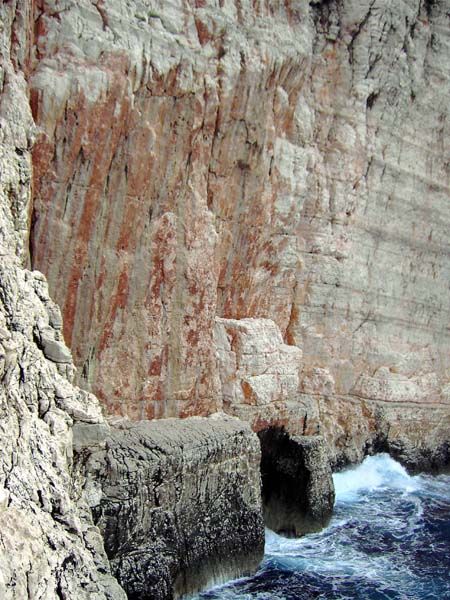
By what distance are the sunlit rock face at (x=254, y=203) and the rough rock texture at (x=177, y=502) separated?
172 centimetres

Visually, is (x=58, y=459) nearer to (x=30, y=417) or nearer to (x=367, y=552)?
(x=30, y=417)

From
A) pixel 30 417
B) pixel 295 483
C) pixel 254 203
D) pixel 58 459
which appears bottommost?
pixel 295 483

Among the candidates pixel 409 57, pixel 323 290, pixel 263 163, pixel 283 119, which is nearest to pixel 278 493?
pixel 323 290

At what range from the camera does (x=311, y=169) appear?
21359 mm

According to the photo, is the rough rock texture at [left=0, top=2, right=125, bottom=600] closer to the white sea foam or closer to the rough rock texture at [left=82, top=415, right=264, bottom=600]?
the rough rock texture at [left=82, top=415, right=264, bottom=600]

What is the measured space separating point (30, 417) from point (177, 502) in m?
4.62

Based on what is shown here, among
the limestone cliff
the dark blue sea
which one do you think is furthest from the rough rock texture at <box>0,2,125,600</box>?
the dark blue sea

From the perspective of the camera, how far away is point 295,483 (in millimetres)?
18562

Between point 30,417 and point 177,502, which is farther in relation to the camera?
point 177,502

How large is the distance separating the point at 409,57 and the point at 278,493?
556 inches

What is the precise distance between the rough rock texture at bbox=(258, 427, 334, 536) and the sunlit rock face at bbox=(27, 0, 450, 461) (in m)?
0.74

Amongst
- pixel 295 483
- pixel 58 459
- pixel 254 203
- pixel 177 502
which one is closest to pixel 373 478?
pixel 295 483

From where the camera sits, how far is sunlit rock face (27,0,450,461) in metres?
14.8

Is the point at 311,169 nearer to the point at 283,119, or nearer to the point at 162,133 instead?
the point at 283,119
